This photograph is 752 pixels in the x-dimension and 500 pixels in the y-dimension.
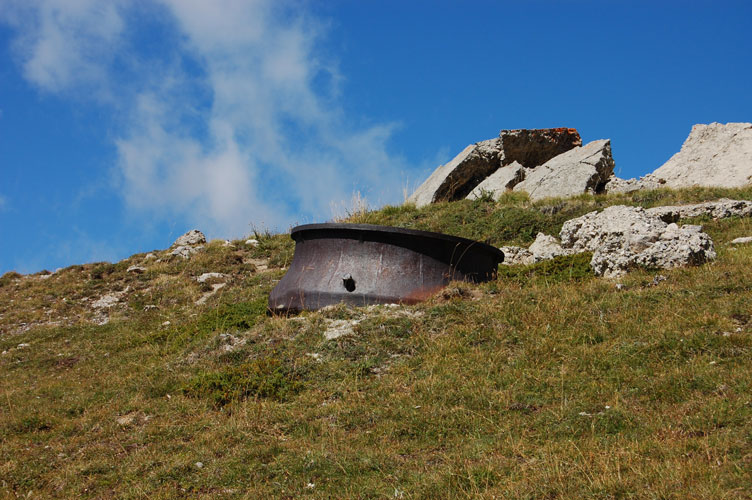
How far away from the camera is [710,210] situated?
14273 millimetres

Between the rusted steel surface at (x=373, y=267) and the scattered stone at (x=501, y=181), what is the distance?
11242mm

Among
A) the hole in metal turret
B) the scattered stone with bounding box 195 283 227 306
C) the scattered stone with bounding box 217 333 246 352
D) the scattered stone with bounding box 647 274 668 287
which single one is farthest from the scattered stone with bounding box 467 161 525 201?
the scattered stone with bounding box 217 333 246 352

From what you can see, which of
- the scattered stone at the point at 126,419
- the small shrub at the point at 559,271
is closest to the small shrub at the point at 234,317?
the scattered stone at the point at 126,419

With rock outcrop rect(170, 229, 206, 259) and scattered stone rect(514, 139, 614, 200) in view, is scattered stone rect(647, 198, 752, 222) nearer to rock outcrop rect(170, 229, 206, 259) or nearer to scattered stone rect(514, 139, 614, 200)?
scattered stone rect(514, 139, 614, 200)

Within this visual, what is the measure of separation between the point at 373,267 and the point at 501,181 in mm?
13206

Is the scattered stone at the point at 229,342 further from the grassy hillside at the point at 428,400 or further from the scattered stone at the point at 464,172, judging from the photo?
the scattered stone at the point at 464,172

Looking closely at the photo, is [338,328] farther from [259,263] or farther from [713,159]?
[713,159]

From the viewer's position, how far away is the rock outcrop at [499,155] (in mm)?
22594

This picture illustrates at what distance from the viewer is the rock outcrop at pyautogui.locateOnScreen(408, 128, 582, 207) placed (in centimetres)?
2259

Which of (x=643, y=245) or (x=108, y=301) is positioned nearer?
(x=643, y=245)

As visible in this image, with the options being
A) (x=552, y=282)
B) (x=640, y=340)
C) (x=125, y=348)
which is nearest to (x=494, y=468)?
(x=640, y=340)

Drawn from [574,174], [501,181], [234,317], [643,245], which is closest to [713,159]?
[574,174]

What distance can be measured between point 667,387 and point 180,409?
504cm

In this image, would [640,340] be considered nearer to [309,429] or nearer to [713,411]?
[713,411]
